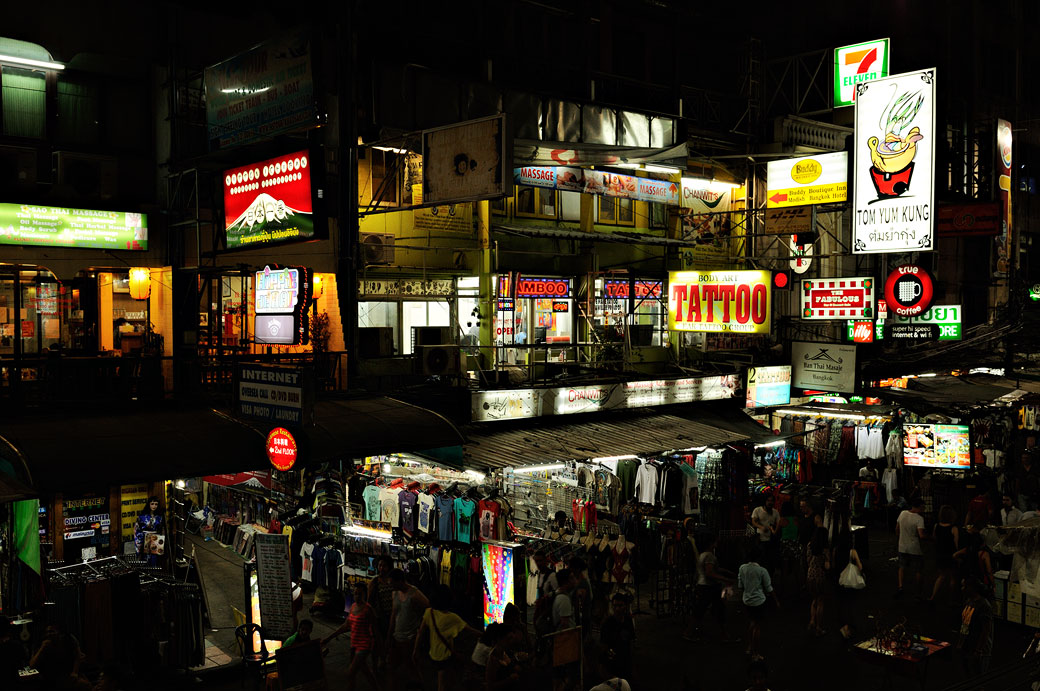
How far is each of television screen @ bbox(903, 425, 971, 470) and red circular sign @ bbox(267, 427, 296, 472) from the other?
50.7ft

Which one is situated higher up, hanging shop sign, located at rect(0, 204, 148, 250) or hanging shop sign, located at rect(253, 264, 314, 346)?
hanging shop sign, located at rect(0, 204, 148, 250)

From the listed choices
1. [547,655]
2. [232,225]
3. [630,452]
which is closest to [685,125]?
[630,452]

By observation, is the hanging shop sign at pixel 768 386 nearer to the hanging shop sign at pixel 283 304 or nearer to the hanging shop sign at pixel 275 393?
the hanging shop sign at pixel 283 304

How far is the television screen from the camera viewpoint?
21594 millimetres

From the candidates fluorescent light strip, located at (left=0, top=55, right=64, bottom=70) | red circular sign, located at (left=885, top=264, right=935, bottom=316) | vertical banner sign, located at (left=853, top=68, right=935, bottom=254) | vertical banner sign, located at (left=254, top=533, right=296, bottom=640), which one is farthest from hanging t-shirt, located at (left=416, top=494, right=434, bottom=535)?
red circular sign, located at (left=885, top=264, right=935, bottom=316)

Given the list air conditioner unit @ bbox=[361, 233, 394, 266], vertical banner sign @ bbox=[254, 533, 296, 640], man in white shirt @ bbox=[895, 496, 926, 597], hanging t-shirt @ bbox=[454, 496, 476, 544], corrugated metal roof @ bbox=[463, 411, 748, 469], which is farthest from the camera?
air conditioner unit @ bbox=[361, 233, 394, 266]

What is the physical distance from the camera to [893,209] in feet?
69.5

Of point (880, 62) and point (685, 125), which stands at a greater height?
point (880, 62)

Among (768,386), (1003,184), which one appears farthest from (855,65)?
(768,386)

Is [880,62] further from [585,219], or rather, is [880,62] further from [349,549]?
[349,549]

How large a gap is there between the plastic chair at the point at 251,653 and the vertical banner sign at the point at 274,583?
298 millimetres

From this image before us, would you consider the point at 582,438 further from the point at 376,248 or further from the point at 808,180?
the point at 808,180

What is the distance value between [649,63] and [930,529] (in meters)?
14.9

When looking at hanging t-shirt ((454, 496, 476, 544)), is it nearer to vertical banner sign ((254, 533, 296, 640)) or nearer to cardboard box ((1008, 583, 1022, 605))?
vertical banner sign ((254, 533, 296, 640))
